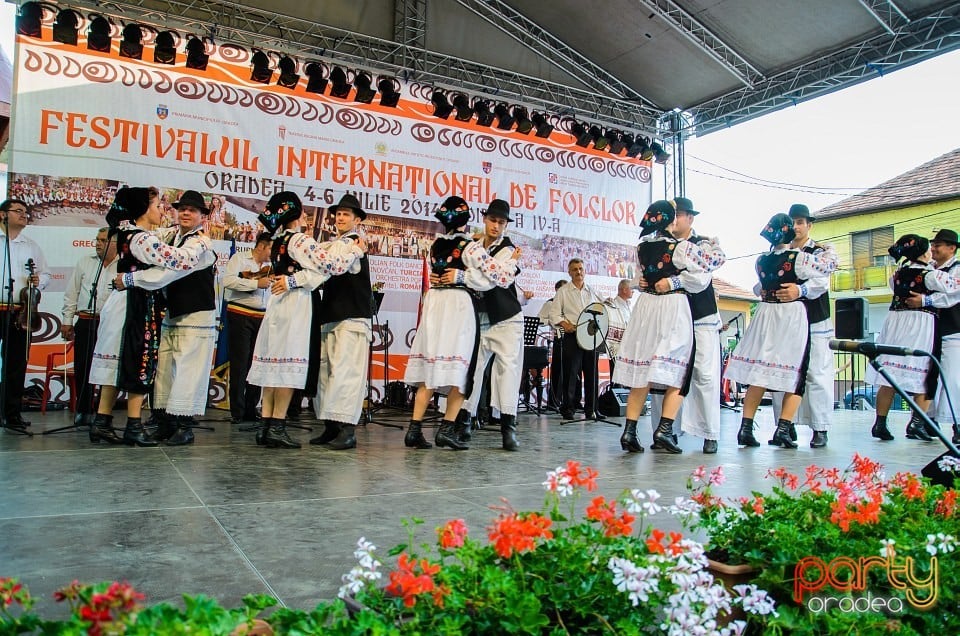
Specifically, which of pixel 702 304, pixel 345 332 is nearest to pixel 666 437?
pixel 702 304

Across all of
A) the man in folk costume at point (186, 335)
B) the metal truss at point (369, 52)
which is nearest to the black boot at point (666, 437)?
the man in folk costume at point (186, 335)

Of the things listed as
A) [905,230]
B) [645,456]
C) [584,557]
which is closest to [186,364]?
[645,456]

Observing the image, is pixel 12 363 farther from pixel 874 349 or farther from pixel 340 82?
pixel 874 349

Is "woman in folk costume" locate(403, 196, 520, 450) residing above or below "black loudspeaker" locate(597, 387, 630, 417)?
above

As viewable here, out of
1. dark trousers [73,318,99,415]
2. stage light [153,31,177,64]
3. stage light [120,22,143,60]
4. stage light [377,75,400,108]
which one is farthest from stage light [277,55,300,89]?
dark trousers [73,318,99,415]

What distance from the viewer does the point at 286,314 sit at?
5.00 m

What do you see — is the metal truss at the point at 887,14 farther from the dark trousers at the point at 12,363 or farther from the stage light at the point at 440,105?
the dark trousers at the point at 12,363

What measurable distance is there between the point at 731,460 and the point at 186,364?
372cm

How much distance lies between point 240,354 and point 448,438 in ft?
9.15

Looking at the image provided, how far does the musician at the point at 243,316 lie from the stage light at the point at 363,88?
2.39 meters

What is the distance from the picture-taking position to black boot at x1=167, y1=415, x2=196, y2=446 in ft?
16.4

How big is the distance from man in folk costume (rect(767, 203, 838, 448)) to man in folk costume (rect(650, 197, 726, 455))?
739 mm

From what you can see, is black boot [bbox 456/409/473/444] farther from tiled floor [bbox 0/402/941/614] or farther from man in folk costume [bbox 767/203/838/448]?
man in folk costume [bbox 767/203/838/448]

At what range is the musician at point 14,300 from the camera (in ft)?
18.9
